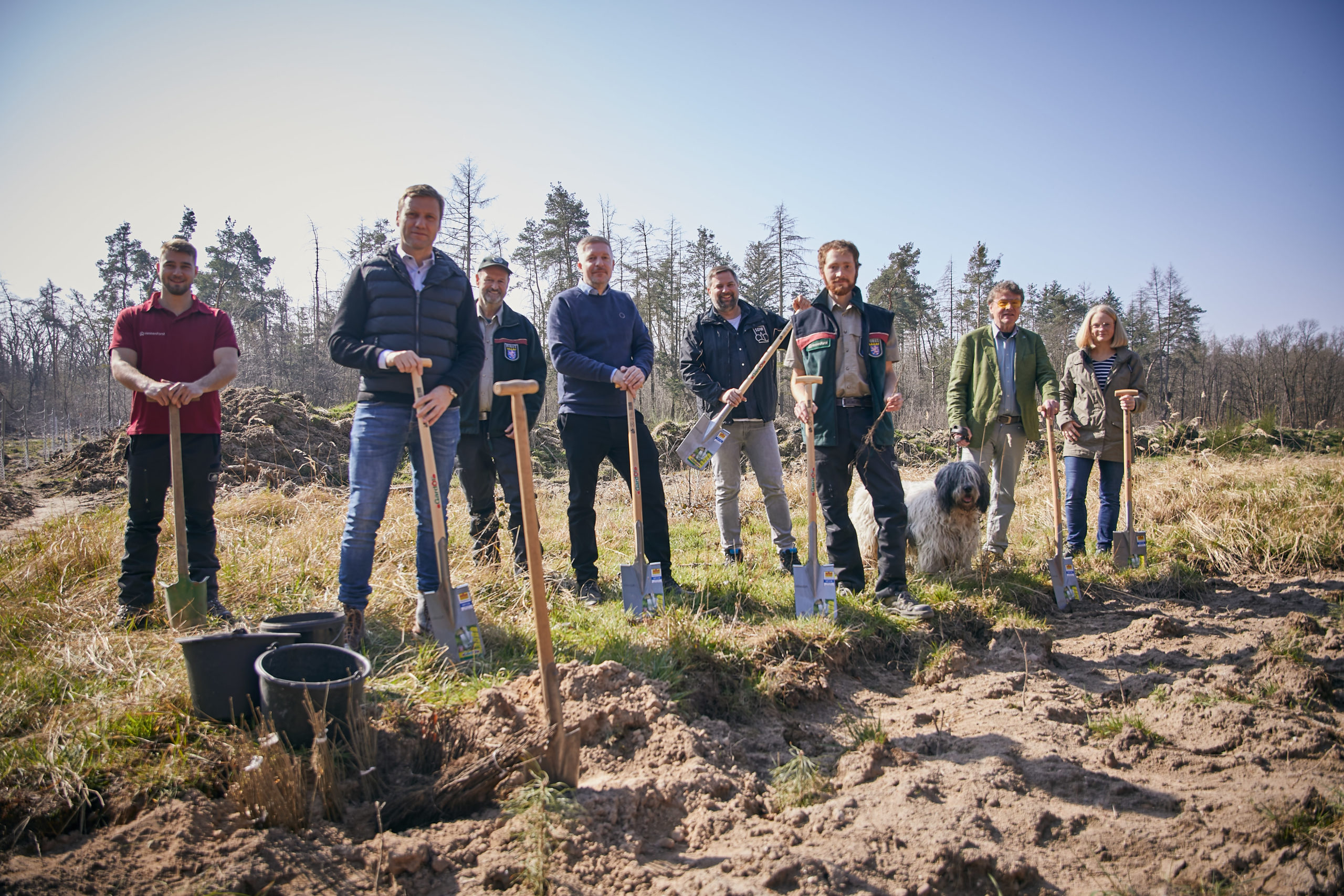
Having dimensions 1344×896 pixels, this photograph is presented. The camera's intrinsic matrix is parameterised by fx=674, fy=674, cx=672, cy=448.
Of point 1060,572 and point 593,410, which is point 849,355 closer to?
point 593,410

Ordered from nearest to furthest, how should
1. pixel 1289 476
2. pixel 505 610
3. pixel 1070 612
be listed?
pixel 505 610 → pixel 1070 612 → pixel 1289 476

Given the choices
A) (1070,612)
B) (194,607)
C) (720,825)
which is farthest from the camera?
(1070,612)

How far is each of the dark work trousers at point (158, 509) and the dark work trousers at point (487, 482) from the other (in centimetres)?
158

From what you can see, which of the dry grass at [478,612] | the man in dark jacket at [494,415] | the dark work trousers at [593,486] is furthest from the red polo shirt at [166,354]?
the dark work trousers at [593,486]

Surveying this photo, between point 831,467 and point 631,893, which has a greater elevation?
point 831,467

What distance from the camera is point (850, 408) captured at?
4.65 meters

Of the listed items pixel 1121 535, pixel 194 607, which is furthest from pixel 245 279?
pixel 1121 535

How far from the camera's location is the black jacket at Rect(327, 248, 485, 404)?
352 centimetres

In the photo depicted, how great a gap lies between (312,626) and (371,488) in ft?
2.44

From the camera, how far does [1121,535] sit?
5668 mm

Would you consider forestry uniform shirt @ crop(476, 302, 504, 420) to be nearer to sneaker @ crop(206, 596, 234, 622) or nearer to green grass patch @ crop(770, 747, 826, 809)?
sneaker @ crop(206, 596, 234, 622)

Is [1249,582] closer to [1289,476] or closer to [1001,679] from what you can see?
[1289,476]

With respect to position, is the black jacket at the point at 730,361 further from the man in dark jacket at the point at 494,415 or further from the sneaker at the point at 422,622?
the sneaker at the point at 422,622

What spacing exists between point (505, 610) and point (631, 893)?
2.41 meters
